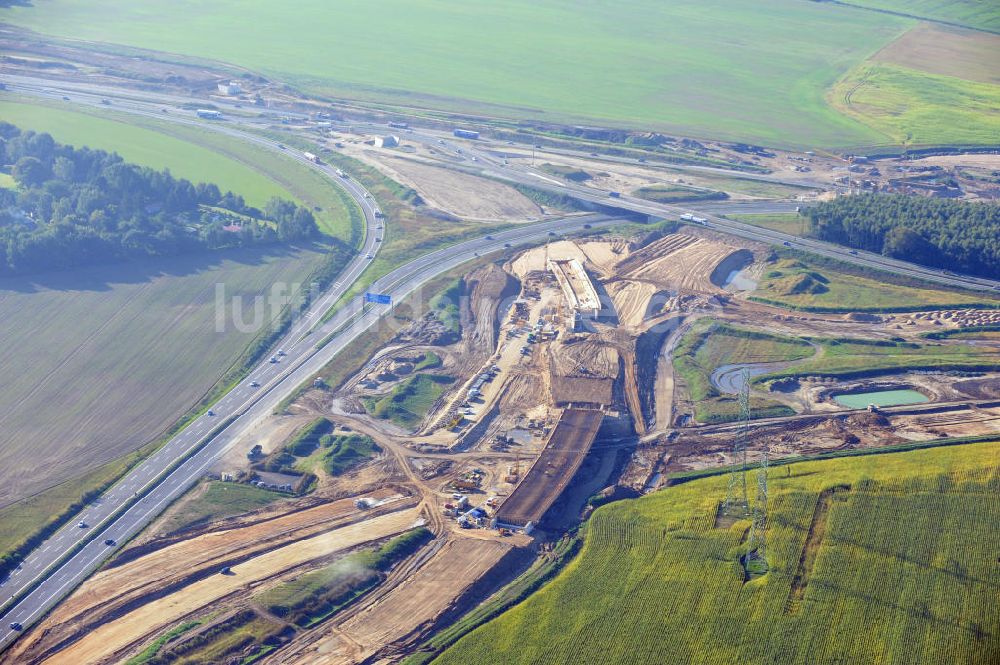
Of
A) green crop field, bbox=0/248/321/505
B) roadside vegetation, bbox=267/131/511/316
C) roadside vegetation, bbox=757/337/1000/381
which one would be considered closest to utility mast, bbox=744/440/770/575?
roadside vegetation, bbox=757/337/1000/381

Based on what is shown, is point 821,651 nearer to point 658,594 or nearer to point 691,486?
point 658,594

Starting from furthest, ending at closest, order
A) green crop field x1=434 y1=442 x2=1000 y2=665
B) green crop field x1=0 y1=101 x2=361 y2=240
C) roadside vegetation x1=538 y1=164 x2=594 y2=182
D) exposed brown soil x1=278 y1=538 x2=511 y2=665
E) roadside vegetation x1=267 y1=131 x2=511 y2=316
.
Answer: roadside vegetation x1=538 y1=164 x2=594 y2=182 → green crop field x1=0 y1=101 x2=361 y2=240 → roadside vegetation x1=267 y1=131 x2=511 y2=316 → exposed brown soil x1=278 y1=538 x2=511 y2=665 → green crop field x1=434 y1=442 x2=1000 y2=665

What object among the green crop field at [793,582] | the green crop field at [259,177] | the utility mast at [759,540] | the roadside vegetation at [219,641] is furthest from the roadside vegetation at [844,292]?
the roadside vegetation at [219,641]

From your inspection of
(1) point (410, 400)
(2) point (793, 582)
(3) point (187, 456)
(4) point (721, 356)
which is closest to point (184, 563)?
(3) point (187, 456)

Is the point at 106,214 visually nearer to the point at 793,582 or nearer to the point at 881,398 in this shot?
the point at 881,398

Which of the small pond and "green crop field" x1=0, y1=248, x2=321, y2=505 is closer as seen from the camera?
"green crop field" x1=0, y1=248, x2=321, y2=505

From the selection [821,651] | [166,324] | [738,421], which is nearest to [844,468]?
[738,421]

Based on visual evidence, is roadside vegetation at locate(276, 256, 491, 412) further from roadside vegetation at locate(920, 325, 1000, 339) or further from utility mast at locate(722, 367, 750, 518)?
roadside vegetation at locate(920, 325, 1000, 339)

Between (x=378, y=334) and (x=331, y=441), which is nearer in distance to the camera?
(x=331, y=441)
